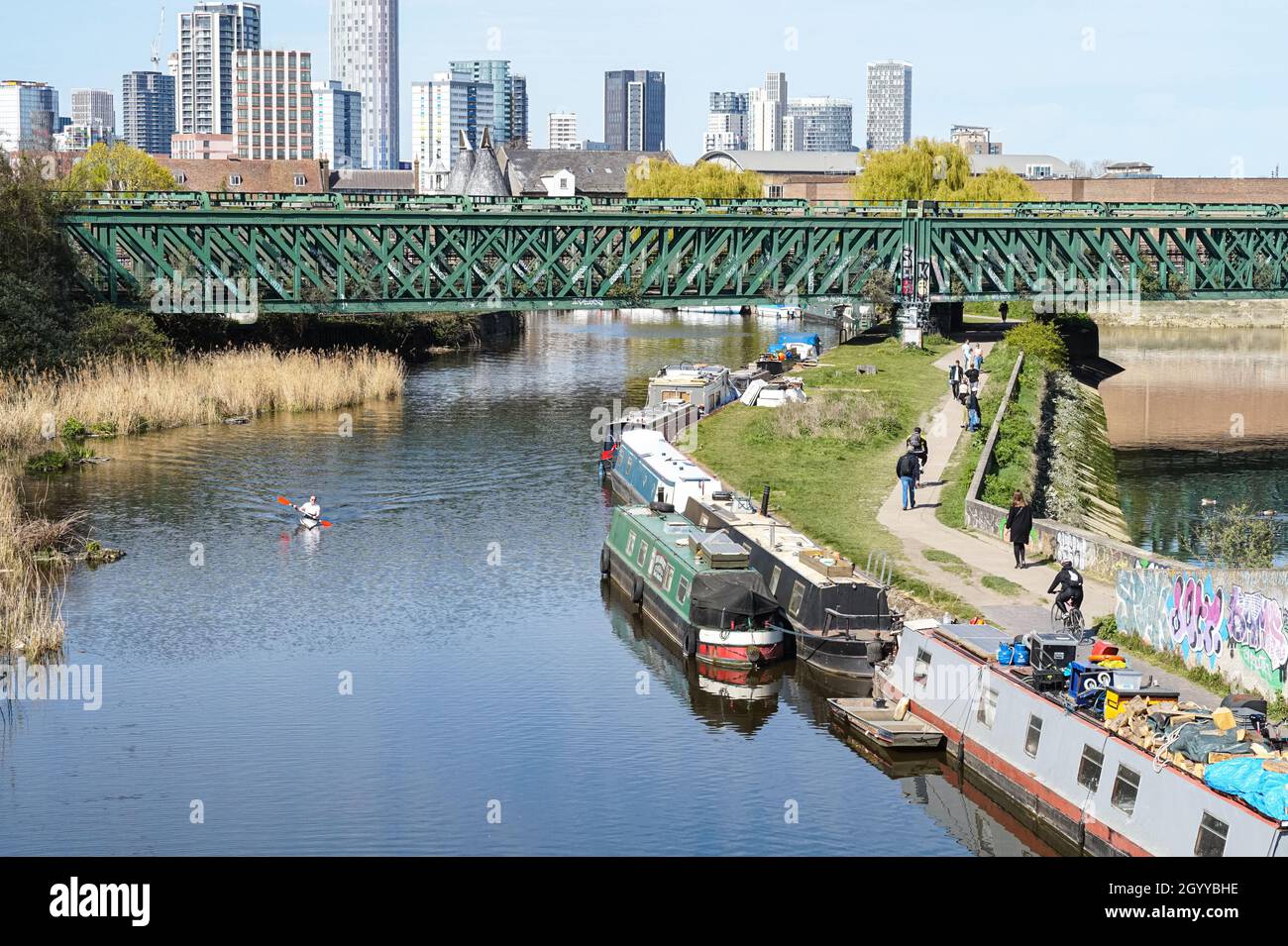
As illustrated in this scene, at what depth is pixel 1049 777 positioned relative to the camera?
2916 centimetres

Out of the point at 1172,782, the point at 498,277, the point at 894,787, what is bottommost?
the point at 894,787

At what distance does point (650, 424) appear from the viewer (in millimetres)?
63344

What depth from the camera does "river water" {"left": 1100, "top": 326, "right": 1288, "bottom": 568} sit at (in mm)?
59031

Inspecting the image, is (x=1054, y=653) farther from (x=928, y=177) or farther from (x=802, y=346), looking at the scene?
(x=928, y=177)

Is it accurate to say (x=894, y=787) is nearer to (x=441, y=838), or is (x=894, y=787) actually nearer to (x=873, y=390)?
(x=441, y=838)

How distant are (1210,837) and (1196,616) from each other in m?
9.10

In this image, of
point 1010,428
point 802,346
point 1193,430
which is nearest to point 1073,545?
point 1010,428


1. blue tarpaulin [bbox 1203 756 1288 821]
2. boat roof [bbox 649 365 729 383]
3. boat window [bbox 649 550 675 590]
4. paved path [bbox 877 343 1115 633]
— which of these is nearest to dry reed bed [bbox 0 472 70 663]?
boat window [bbox 649 550 675 590]

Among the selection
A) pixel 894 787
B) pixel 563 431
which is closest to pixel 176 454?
pixel 563 431

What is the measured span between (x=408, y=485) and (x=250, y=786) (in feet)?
93.5

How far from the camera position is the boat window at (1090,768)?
27703mm

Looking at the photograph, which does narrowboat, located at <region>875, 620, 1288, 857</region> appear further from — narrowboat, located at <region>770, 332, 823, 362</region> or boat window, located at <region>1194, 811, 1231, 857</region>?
narrowboat, located at <region>770, 332, 823, 362</region>

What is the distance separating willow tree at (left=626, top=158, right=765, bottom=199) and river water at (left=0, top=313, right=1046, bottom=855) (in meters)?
87.1

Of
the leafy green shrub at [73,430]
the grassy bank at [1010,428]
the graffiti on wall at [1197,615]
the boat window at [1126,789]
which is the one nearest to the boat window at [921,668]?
the graffiti on wall at [1197,615]
